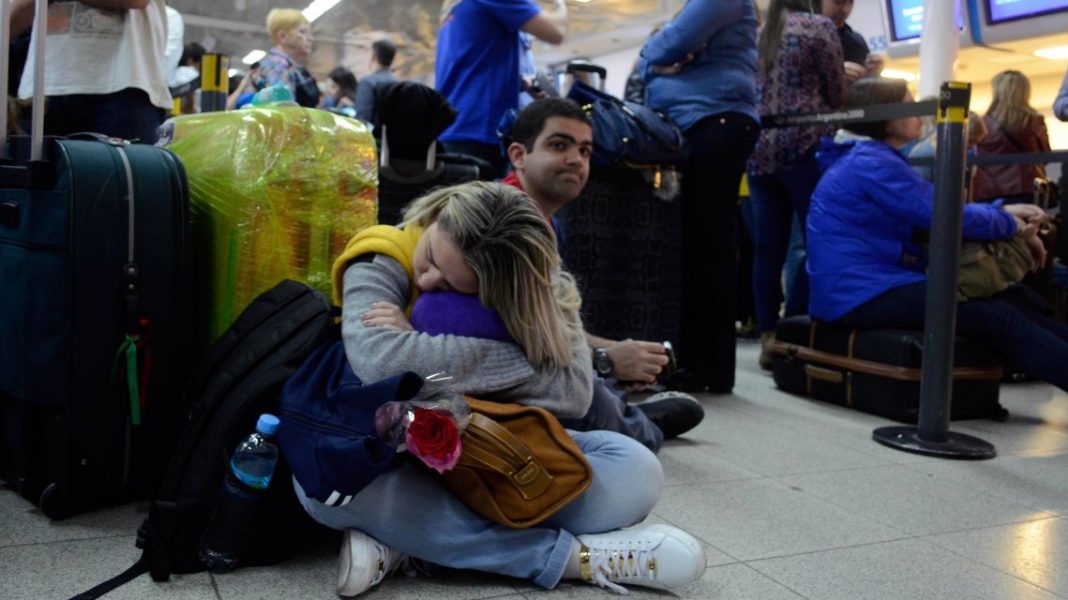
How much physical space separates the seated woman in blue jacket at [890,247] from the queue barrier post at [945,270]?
0.41m

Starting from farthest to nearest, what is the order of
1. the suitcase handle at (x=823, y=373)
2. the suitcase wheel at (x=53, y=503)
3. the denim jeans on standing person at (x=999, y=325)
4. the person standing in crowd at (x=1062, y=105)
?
1. the person standing in crowd at (x=1062, y=105)
2. the suitcase handle at (x=823, y=373)
3. the denim jeans on standing person at (x=999, y=325)
4. the suitcase wheel at (x=53, y=503)

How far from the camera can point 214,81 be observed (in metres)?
2.99

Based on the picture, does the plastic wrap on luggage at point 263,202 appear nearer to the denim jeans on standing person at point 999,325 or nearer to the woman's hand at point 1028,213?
the denim jeans on standing person at point 999,325

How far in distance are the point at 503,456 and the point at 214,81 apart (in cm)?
200

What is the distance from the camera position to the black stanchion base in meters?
2.68

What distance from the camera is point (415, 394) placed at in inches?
59.1

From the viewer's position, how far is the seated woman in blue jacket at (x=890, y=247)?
10.1ft

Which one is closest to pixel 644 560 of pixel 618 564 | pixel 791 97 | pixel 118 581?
pixel 618 564

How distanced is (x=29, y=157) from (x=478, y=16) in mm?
1791

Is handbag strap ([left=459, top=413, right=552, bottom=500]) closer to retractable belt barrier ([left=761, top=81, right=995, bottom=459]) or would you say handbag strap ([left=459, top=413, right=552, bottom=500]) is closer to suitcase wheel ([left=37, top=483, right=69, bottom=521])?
suitcase wheel ([left=37, top=483, right=69, bottom=521])

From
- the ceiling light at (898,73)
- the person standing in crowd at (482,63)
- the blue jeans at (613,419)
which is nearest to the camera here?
the blue jeans at (613,419)

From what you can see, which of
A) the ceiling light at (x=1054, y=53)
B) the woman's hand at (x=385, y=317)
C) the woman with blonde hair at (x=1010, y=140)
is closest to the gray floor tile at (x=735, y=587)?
the woman's hand at (x=385, y=317)

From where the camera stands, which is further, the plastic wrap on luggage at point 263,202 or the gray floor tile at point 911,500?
the gray floor tile at point 911,500

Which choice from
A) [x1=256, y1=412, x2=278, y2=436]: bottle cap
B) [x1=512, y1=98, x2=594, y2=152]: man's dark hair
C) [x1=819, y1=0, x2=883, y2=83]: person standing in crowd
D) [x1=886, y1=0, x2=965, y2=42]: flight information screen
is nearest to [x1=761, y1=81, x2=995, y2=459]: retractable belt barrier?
[x1=512, y1=98, x2=594, y2=152]: man's dark hair
